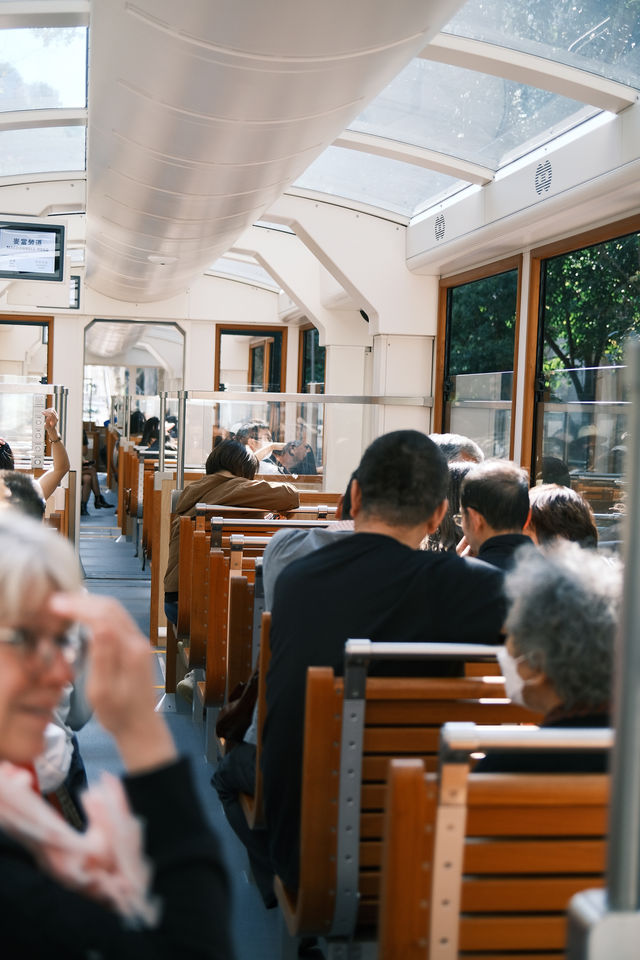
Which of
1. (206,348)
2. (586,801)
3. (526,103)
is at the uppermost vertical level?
(526,103)

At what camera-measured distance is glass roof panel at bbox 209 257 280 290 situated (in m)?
11.6

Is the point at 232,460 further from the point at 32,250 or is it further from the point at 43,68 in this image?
the point at 32,250

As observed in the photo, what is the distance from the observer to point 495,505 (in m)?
2.67

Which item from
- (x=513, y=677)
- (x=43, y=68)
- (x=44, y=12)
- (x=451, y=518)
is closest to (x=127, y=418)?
(x=43, y=68)

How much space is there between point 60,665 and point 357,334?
29.9ft

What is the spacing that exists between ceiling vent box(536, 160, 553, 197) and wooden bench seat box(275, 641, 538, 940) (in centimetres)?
404

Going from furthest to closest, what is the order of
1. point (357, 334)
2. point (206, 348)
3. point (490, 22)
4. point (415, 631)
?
1. point (206, 348)
2. point (357, 334)
3. point (490, 22)
4. point (415, 631)

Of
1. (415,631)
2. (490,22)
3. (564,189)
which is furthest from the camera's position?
(564,189)

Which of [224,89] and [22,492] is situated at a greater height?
[224,89]

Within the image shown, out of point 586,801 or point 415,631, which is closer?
point 586,801

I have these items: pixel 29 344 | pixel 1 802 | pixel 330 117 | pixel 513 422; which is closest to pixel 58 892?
pixel 1 802

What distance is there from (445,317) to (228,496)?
12.1ft

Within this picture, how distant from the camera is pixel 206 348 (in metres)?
12.1

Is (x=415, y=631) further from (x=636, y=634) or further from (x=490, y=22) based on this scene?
(x=490, y=22)
